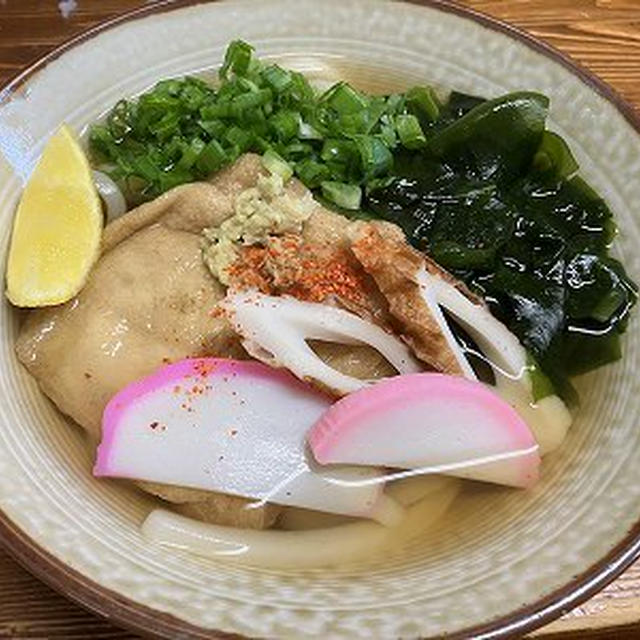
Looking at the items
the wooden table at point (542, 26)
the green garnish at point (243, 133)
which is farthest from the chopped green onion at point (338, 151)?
the wooden table at point (542, 26)

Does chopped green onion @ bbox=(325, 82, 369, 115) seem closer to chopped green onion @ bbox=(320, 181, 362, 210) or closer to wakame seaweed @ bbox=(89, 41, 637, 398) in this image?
wakame seaweed @ bbox=(89, 41, 637, 398)

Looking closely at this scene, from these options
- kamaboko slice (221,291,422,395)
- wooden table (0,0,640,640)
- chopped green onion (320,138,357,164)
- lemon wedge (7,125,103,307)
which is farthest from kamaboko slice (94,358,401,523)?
wooden table (0,0,640,640)

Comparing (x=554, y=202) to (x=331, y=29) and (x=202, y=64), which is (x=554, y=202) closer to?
(x=331, y=29)

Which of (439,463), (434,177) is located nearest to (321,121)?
(434,177)

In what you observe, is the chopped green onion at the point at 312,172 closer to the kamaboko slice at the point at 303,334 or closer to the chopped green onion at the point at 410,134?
the chopped green onion at the point at 410,134

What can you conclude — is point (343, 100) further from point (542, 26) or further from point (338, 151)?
point (542, 26)
